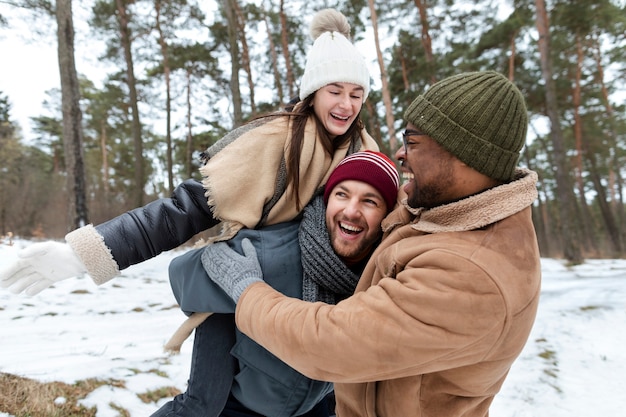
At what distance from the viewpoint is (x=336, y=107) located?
1.79 meters

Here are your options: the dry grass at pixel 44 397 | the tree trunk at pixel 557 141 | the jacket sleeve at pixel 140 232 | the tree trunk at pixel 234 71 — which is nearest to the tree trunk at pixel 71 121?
the tree trunk at pixel 234 71

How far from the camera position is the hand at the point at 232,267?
1.29 metres

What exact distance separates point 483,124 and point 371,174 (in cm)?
56

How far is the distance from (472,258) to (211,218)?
1124 mm

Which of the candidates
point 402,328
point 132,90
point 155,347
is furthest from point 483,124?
point 132,90

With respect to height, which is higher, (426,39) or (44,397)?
(426,39)

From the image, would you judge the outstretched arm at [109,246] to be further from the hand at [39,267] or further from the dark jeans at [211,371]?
the dark jeans at [211,371]

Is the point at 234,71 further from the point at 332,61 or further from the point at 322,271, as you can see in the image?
the point at 322,271

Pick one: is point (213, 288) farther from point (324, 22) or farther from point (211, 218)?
point (324, 22)

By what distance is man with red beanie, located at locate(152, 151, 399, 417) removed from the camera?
148 cm

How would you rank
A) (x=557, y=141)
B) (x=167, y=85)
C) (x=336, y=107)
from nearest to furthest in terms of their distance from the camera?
(x=336, y=107), (x=557, y=141), (x=167, y=85)

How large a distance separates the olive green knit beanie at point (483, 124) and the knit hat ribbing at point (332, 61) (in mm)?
823

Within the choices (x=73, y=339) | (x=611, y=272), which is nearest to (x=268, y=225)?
(x=73, y=339)

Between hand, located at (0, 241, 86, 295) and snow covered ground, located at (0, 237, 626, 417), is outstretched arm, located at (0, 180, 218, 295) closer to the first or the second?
hand, located at (0, 241, 86, 295)
